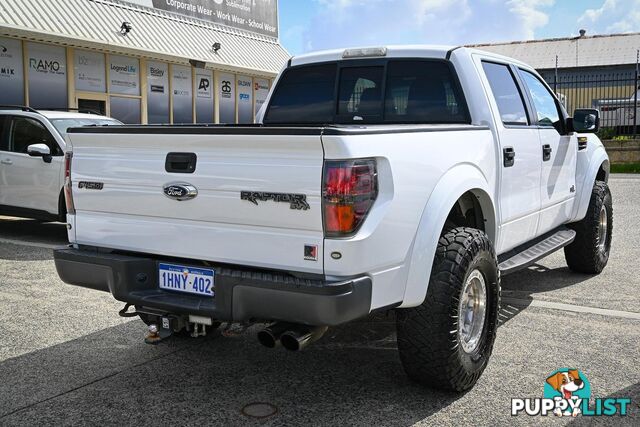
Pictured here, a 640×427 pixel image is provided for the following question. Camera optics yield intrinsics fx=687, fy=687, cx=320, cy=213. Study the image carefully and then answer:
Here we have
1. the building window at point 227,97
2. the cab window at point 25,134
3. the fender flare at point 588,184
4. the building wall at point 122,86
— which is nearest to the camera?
the fender flare at point 588,184

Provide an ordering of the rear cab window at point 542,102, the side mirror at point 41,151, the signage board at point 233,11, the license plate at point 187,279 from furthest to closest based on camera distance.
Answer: the signage board at point 233,11
the side mirror at point 41,151
the rear cab window at point 542,102
the license plate at point 187,279

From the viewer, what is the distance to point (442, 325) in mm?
3699

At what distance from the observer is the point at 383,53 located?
521 centimetres

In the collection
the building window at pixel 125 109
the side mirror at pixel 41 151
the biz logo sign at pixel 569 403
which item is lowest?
the biz logo sign at pixel 569 403

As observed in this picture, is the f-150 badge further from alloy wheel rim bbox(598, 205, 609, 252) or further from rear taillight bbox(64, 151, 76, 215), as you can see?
alloy wheel rim bbox(598, 205, 609, 252)

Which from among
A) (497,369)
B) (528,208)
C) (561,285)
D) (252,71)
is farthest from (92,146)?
(252,71)

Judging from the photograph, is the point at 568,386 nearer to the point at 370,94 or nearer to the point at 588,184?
the point at 370,94

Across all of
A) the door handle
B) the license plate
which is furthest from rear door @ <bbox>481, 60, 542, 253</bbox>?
the license plate

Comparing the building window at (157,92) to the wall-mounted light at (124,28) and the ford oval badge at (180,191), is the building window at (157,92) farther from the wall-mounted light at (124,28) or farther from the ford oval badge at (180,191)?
the ford oval badge at (180,191)

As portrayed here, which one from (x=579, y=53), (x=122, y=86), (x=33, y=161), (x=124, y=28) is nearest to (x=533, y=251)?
(x=33, y=161)

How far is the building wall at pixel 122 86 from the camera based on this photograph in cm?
1596

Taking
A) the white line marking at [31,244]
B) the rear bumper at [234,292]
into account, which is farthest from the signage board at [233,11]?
the rear bumper at [234,292]

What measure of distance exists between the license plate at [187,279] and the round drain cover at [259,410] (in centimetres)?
69

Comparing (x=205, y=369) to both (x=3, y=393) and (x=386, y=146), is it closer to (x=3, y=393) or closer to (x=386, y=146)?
(x=3, y=393)
